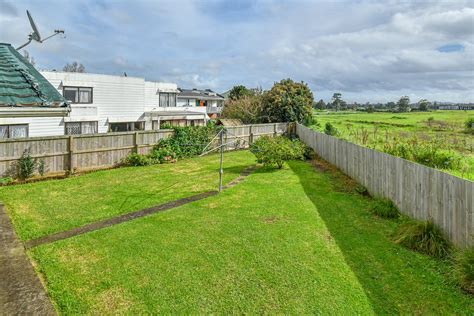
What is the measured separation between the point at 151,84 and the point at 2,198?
20.0 metres

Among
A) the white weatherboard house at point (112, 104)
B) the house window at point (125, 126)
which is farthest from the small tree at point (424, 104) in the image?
the house window at point (125, 126)

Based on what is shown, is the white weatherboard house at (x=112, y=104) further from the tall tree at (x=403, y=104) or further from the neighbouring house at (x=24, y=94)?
the tall tree at (x=403, y=104)

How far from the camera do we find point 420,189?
6.81 meters

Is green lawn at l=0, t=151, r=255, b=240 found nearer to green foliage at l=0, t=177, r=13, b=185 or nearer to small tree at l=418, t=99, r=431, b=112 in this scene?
green foliage at l=0, t=177, r=13, b=185

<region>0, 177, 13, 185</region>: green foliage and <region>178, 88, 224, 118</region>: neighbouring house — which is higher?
<region>178, 88, 224, 118</region>: neighbouring house

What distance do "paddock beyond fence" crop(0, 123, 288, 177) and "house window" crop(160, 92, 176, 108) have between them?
40.9ft

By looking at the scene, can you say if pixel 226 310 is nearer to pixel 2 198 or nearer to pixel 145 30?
pixel 2 198

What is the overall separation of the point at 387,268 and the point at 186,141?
1395 cm

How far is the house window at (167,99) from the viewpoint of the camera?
28.7 metres

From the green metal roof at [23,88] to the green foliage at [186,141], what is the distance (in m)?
12.2

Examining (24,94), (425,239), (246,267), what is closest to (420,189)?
(425,239)

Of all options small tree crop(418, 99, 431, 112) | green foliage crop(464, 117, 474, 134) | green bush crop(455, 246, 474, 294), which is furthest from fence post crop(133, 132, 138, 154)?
small tree crop(418, 99, 431, 112)

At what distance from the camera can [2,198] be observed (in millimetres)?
9195

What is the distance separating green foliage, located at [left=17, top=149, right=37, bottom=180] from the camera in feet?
37.0
